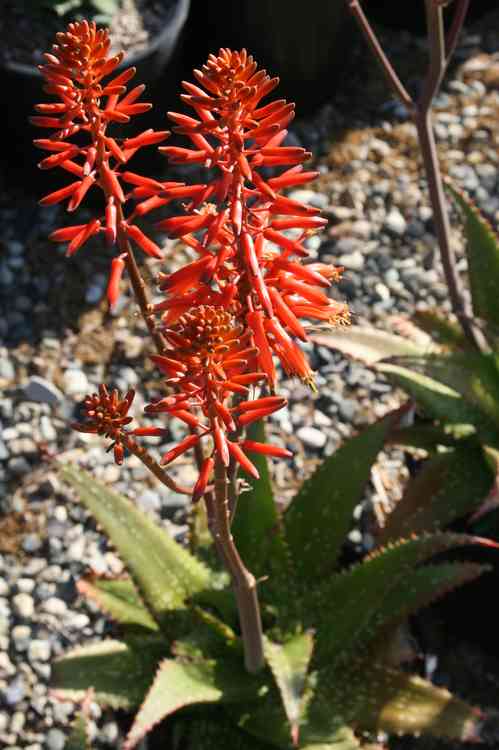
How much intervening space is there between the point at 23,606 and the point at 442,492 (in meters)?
1.19

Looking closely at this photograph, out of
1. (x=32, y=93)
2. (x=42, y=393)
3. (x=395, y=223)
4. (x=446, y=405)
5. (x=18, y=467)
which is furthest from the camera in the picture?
(x=395, y=223)

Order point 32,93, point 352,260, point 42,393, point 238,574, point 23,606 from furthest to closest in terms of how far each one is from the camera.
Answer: point 352,260
point 32,93
point 42,393
point 23,606
point 238,574

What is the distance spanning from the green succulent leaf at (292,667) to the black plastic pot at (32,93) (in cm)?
208

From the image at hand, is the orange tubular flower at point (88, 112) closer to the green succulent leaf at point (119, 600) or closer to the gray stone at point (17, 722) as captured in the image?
the green succulent leaf at point (119, 600)

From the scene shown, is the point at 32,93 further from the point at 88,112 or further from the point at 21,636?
the point at 88,112

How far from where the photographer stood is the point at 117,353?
3.33m

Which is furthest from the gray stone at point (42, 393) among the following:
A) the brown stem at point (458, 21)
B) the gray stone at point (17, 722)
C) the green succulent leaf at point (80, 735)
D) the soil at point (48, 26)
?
the brown stem at point (458, 21)

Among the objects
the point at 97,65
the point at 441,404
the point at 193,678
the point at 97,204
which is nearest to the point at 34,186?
the point at 97,204

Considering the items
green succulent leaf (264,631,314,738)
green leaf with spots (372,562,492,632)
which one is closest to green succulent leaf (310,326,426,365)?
green leaf with spots (372,562,492,632)

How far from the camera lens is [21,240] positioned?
3.63 m

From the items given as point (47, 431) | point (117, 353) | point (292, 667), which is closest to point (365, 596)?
point (292, 667)

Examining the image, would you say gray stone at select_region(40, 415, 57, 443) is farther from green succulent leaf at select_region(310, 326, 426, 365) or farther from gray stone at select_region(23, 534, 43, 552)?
green succulent leaf at select_region(310, 326, 426, 365)

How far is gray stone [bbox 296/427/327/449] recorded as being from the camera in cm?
311

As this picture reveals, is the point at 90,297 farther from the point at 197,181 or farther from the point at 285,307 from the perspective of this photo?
the point at 285,307
